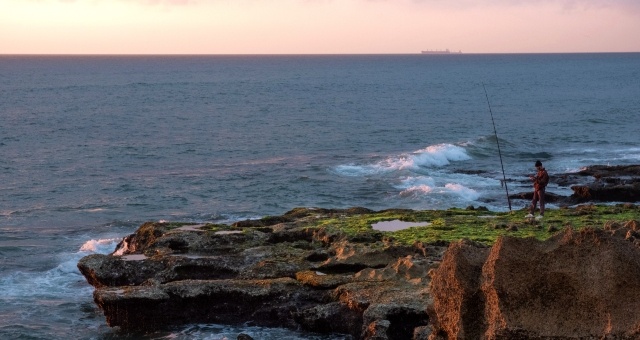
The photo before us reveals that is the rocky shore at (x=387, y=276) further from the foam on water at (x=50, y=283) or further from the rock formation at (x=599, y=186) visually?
the rock formation at (x=599, y=186)

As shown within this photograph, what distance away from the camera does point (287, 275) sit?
1806 centimetres

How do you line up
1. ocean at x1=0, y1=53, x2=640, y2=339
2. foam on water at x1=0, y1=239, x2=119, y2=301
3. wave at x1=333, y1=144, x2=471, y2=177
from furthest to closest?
wave at x1=333, y1=144, x2=471, y2=177, ocean at x1=0, y1=53, x2=640, y2=339, foam on water at x1=0, y1=239, x2=119, y2=301

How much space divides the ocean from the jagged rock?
5.58m

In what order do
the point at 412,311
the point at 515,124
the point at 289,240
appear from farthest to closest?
1. the point at 515,124
2. the point at 289,240
3. the point at 412,311

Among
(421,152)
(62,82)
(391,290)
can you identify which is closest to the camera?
(391,290)

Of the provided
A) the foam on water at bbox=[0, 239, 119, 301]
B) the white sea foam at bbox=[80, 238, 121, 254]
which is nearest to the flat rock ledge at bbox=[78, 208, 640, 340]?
the foam on water at bbox=[0, 239, 119, 301]

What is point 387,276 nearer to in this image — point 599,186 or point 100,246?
point 100,246

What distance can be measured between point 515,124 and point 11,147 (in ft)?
129

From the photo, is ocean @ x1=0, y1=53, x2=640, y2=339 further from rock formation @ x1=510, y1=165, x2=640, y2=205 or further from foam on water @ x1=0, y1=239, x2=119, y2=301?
rock formation @ x1=510, y1=165, x2=640, y2=205

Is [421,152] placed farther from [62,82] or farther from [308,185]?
[62,82]

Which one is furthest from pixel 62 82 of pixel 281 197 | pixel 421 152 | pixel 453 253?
pixel 453 253

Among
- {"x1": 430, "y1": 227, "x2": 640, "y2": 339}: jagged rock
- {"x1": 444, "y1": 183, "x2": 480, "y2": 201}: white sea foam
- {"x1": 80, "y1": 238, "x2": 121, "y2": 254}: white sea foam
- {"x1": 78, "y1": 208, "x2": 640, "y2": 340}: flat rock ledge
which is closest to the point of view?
{"x1": 430, "y1": 227, "x2": 640, "y2": 339}: jagged rock

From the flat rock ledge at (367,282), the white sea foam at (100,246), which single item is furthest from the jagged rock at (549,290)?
the white sea foam at (100,246)

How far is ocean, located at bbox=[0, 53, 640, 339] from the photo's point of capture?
80.8 ft
